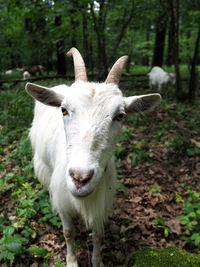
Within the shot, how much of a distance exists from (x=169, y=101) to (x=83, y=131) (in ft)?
20.6

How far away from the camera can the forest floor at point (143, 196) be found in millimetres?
2871

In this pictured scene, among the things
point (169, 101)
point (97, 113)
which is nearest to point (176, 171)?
point (97, 113)

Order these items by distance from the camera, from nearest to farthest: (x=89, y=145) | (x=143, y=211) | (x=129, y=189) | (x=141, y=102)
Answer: (x=89, y=145) → (x=141, y=102) → (x=143, y=211) → (x=129, y=189)

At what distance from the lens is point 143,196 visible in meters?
3.64

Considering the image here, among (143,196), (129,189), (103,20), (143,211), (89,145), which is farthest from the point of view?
(103,20)

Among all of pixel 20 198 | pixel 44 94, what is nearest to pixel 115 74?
pixel 44 94

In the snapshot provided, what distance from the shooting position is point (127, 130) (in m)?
5.04

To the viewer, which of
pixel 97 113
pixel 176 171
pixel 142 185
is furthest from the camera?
pixel 176 171

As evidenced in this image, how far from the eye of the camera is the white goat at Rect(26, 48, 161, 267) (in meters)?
1.56

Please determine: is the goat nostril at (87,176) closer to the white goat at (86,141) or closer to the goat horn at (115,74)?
the white goat at (86,141)

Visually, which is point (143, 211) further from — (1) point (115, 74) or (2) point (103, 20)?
(2) point (103, 20)

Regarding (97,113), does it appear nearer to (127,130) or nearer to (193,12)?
(127,130)

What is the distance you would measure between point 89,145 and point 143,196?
2415 mm

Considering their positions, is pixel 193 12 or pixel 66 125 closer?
pixel 66 125
